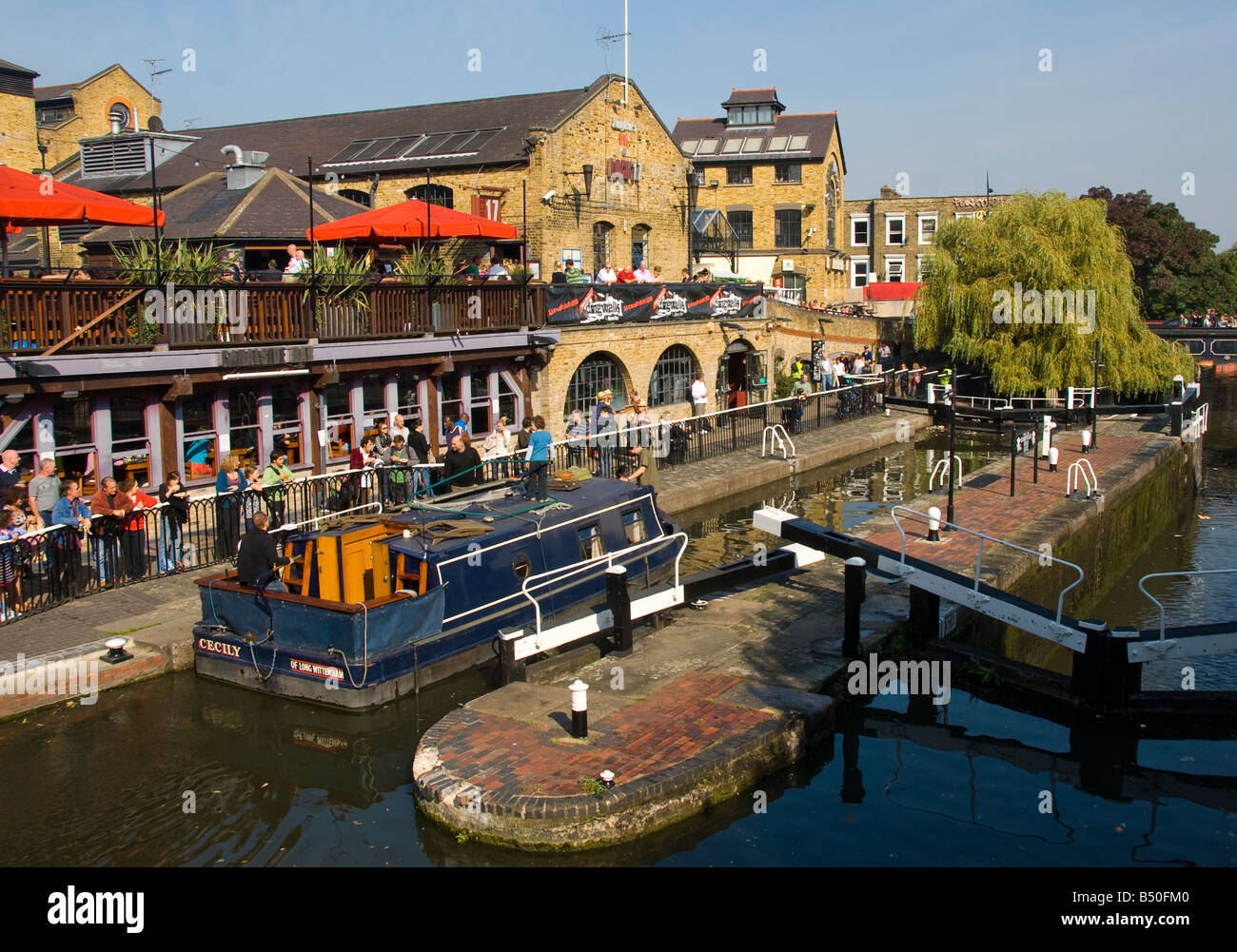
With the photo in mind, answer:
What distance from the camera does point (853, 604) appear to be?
11.7 m

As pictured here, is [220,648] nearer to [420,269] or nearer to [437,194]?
[420,269]

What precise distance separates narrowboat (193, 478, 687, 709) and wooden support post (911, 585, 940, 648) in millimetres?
2751

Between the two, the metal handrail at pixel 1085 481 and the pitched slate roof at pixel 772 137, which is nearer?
the metal handrail at pixel 1085 481

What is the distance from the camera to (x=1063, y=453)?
83.5 feet

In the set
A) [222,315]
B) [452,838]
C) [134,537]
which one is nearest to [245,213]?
[222,315]

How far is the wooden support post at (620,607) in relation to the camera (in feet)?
38.7

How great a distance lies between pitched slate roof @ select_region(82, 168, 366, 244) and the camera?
21.1 meters

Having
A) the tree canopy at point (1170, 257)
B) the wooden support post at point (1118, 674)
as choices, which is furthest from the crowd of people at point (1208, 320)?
the wooden support post at point (1118, 674)

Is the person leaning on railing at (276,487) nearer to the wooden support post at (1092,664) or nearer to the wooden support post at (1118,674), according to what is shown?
the wooden support post at (1092,664)

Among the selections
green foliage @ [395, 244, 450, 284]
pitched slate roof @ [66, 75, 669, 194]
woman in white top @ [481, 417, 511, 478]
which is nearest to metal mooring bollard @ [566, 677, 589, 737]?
woman in white top @ [481, 417, 511, 478]

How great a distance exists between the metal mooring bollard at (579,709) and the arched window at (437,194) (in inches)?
855

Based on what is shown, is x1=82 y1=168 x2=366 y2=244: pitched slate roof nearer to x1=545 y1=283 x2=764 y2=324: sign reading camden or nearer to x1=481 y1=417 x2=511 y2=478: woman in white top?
x1=545 y1=283 x2=764 y2=324: sign reading camden

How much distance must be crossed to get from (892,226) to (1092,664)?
54.3 metres

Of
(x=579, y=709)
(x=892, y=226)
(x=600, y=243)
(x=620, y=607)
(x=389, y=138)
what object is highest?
(x=892, y=226)
